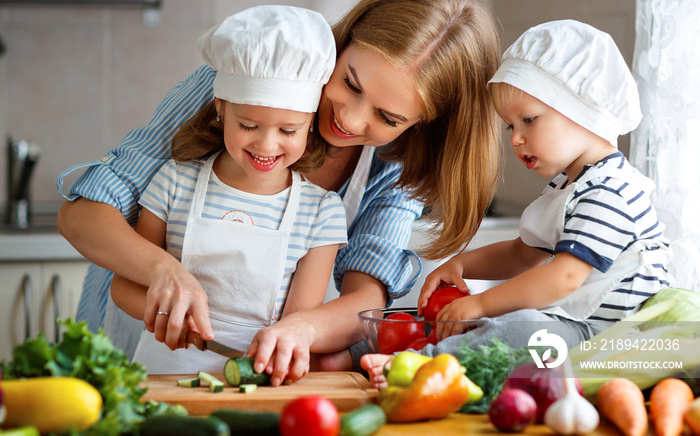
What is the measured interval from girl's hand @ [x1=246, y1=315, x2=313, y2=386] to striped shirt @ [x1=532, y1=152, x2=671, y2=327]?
381 mm

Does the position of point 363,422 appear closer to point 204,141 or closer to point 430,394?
point 430,394

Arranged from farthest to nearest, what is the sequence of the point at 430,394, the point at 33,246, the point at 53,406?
the point at 33,246
the point at 430,394
the point at 53,406

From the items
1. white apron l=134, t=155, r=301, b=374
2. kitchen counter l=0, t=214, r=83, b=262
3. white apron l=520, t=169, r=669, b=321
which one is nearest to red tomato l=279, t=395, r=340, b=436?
white apron l=520, t=169, r=669, b=321

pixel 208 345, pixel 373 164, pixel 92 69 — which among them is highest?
pixel 92 69

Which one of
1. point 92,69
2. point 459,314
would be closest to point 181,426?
point 459,314

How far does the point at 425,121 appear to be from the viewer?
4.24 ft

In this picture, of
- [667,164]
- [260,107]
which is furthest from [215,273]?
[667,164]

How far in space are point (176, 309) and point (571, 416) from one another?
20.5 inches

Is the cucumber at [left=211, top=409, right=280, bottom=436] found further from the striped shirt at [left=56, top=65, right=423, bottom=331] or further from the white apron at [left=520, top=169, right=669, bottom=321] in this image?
the striped shirt at [left=56, top=65, right=423, bottom=331]

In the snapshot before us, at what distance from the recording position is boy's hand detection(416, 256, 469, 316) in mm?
1109

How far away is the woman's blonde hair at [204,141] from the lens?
1.22m

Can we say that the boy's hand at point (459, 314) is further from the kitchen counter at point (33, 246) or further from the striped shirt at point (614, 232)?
the kitchen counter at point (33, 246)

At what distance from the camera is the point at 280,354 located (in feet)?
2.92

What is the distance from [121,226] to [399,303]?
2.19ft
